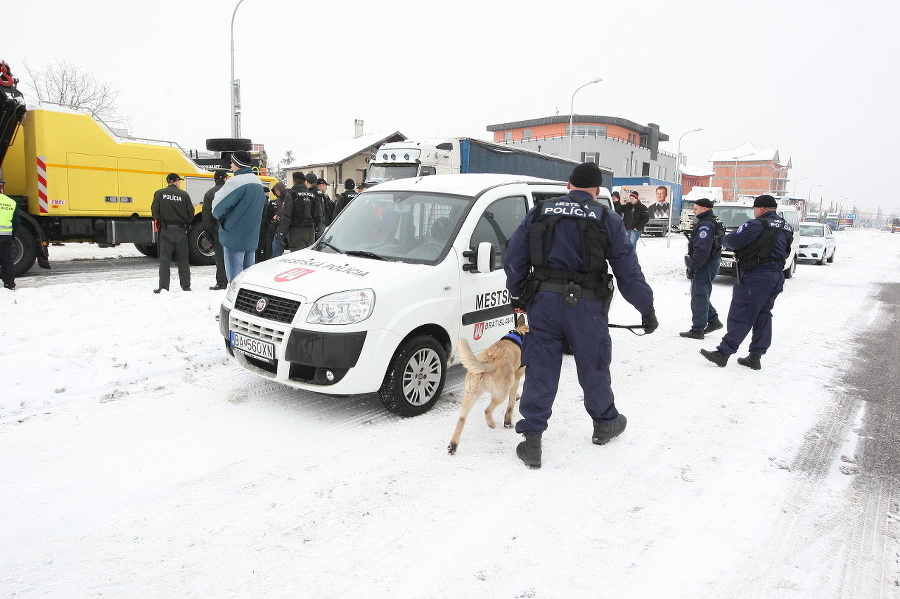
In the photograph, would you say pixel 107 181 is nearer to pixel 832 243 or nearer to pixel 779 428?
pixel 779 428

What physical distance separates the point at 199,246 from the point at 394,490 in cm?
1023

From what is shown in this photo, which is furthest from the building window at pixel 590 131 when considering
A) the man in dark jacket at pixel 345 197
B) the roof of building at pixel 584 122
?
the man in dark jacket at pixel 345 197

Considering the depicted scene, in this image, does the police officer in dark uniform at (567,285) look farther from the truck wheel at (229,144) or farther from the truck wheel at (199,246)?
the truck wheel at (229,144)

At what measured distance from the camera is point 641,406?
494cm

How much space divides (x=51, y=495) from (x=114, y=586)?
1055 mm

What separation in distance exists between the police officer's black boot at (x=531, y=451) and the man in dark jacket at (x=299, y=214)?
23.0 ft

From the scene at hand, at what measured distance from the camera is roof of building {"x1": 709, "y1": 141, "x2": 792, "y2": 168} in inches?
4235

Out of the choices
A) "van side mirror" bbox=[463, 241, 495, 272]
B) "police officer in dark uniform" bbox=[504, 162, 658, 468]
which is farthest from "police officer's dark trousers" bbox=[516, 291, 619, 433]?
"van side mirror" bbox=[463, 241, 495, 272]

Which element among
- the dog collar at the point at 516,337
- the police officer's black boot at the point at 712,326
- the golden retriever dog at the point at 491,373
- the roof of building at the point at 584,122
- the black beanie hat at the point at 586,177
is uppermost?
the roof of building at the point at 584,122

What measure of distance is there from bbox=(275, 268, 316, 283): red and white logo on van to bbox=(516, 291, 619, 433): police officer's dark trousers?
1830 millimetres

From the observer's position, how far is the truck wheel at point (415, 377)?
4.29 m

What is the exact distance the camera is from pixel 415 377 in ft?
14.6

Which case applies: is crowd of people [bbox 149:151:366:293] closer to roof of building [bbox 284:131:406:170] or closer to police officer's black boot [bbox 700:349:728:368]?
police officer's black boot [bbox 700:349:728:368]

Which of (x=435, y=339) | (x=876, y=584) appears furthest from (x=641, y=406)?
(x=876, y=584)
